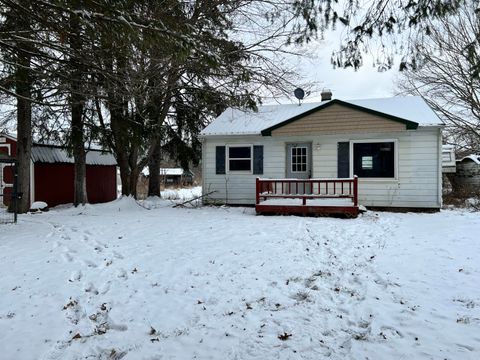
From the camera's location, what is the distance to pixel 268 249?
6.49 meters

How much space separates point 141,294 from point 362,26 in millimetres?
4171

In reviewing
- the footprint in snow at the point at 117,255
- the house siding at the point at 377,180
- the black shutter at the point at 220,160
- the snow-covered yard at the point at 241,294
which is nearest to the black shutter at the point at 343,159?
the house siding at the point at 377,180

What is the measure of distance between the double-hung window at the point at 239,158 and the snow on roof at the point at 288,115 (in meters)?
0.62

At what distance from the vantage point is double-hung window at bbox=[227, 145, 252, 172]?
44.3 ft

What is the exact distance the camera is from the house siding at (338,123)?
11.8 meters

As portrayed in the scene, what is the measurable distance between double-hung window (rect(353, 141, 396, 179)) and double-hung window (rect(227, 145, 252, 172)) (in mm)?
3695

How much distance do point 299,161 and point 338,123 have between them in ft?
6.14

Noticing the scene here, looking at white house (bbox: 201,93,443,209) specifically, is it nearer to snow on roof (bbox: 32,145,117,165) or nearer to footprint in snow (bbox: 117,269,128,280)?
snow on roof (bbox: 32,145,117,165)

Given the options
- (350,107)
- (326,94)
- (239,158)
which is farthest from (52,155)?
(350,107)

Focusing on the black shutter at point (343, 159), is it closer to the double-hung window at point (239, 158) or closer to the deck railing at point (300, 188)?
the deck railing at point (300, 188)

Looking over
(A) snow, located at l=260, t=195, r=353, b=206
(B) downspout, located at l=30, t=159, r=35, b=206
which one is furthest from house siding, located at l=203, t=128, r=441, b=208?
(B) downspout, located at l=30, t=159, r=35, b=206

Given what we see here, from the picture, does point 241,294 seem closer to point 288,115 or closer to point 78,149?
point 288,115

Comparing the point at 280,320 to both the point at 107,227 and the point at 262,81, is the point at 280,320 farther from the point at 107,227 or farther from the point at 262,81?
the point at 262,81

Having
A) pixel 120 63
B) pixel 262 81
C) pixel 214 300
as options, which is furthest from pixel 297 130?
pixel 214 300
